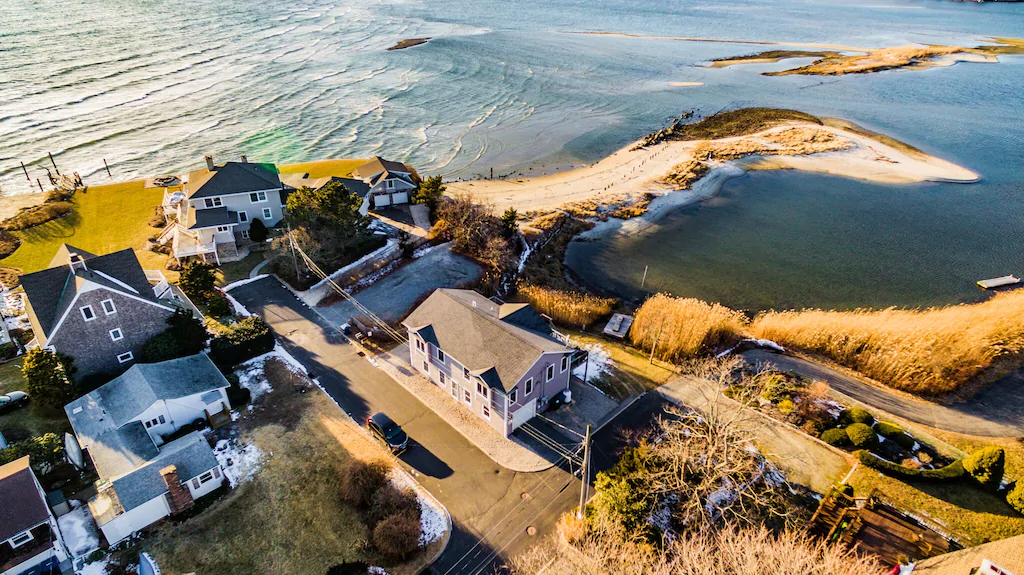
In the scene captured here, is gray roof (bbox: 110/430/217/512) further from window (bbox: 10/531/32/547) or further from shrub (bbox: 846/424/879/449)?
shrub (bbox: 846/424/879/449)

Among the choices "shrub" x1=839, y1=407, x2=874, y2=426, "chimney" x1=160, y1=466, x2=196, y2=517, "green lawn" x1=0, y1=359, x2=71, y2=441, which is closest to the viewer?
"chimney" x1=160, y1=466, x2=196, y2=517

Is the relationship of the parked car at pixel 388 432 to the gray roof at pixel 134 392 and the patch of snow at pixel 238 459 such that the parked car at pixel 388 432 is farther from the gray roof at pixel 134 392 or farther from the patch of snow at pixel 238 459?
the gray roof at pixel 134 392

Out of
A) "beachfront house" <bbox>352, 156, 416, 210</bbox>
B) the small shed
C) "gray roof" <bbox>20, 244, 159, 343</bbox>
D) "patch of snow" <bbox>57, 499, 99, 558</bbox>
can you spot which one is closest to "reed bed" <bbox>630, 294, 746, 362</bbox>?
the small shed

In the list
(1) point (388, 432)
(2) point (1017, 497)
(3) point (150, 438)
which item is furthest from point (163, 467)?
(2) point (1017, 497)

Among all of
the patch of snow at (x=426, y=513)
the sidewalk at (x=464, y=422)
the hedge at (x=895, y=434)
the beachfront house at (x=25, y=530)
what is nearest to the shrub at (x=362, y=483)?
the patch of snow at (x=426, y=513)

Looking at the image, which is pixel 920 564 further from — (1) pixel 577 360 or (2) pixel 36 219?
(2) pixel 36 219

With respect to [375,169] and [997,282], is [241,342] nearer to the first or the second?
[375,169]
